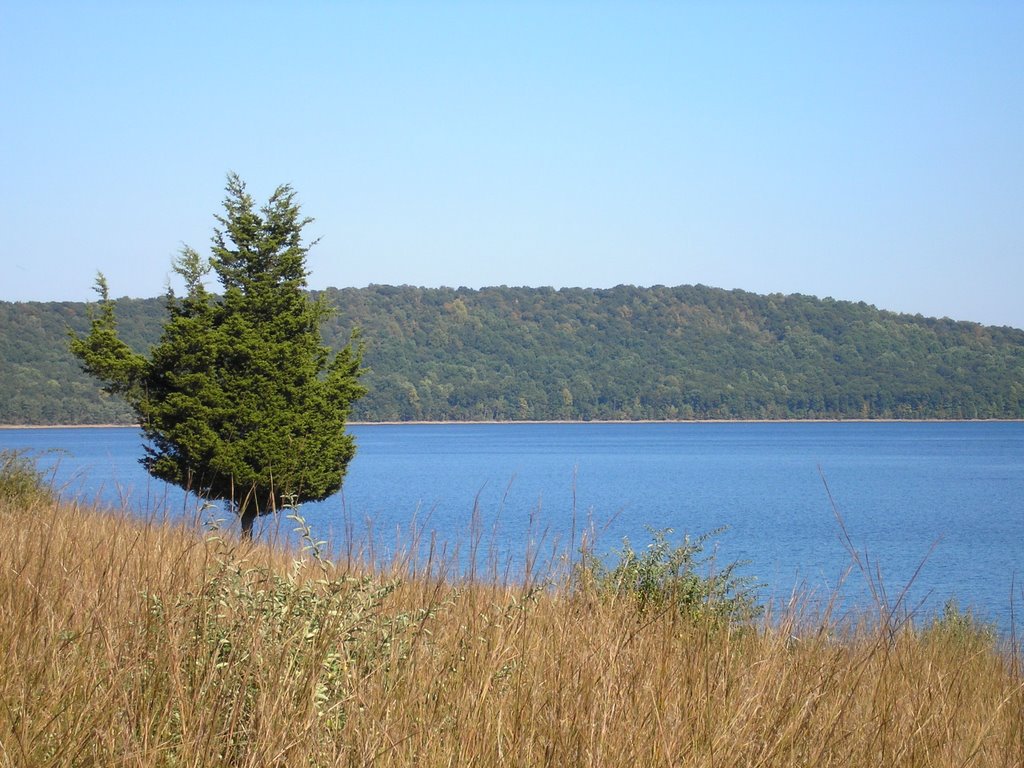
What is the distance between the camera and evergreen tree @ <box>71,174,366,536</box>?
21.9 m

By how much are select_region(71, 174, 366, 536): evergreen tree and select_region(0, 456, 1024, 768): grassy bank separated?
56.4ft

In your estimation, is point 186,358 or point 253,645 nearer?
point 253,645

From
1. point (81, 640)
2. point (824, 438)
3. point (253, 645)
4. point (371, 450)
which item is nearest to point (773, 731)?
point (253, 645)

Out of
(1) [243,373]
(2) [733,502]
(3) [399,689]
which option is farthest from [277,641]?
(2) [733,502]

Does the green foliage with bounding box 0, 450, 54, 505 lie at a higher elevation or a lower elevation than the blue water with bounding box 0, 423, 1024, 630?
higher

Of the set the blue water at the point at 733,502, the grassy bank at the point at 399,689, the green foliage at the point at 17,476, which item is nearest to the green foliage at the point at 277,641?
the grassy bank at the point at 399,689

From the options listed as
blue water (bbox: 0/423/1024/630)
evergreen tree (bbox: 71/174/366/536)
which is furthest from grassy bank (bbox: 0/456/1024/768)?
evergreen tree (bbox: 71/174/366/536)

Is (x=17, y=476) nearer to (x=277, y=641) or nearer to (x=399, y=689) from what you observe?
(x=277, y=641)

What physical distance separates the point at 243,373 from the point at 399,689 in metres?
20.0

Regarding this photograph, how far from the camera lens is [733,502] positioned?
217ft

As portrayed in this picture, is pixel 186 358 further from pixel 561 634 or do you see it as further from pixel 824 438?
pixel 824 438

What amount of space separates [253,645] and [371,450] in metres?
149

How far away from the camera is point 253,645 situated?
3250 millimetres

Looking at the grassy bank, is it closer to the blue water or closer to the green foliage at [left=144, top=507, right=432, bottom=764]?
the green foliage at [left=144, top=507, right=432, bottom=764]
